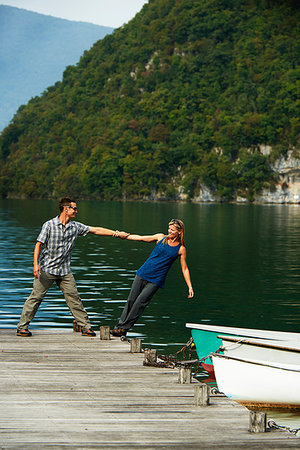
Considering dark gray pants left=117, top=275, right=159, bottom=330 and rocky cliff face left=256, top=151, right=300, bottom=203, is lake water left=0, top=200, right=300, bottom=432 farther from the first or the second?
rocky cliff face left=256, top=151, right=300, bottom=203

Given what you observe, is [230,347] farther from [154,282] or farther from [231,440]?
[231,440]

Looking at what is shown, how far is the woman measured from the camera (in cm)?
1053

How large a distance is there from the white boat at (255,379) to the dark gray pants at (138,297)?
2.31 metres

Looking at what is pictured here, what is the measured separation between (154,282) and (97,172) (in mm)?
156425

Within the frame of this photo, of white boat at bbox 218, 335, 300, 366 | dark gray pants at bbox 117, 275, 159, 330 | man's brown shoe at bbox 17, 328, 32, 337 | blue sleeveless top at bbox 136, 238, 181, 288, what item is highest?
blue sleeveless top at bbox 136, 238, 181, 288

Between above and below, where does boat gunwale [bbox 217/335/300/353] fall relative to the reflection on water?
above

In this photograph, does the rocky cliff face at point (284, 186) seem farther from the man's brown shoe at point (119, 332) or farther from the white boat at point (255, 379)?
the white boat at point (255, 379)

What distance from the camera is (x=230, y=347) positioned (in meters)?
9.59

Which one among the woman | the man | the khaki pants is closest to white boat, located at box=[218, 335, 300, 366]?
the woman

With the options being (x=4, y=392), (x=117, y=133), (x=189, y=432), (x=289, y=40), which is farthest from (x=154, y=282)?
(x=289, y=40)

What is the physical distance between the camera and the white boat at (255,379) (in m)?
8.66

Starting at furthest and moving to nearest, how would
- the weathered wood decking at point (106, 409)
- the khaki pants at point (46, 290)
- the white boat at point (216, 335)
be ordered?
→ 1. the khaki pants at point (46, 290)
2. the white boat at point (216, 335)
3. the weathered wood decking at point (106, 409)

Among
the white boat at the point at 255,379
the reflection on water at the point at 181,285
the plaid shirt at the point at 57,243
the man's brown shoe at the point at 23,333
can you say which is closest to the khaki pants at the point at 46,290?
the plaid shirt at the point at 57,243

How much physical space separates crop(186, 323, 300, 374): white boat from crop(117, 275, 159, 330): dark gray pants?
34.3 inches
